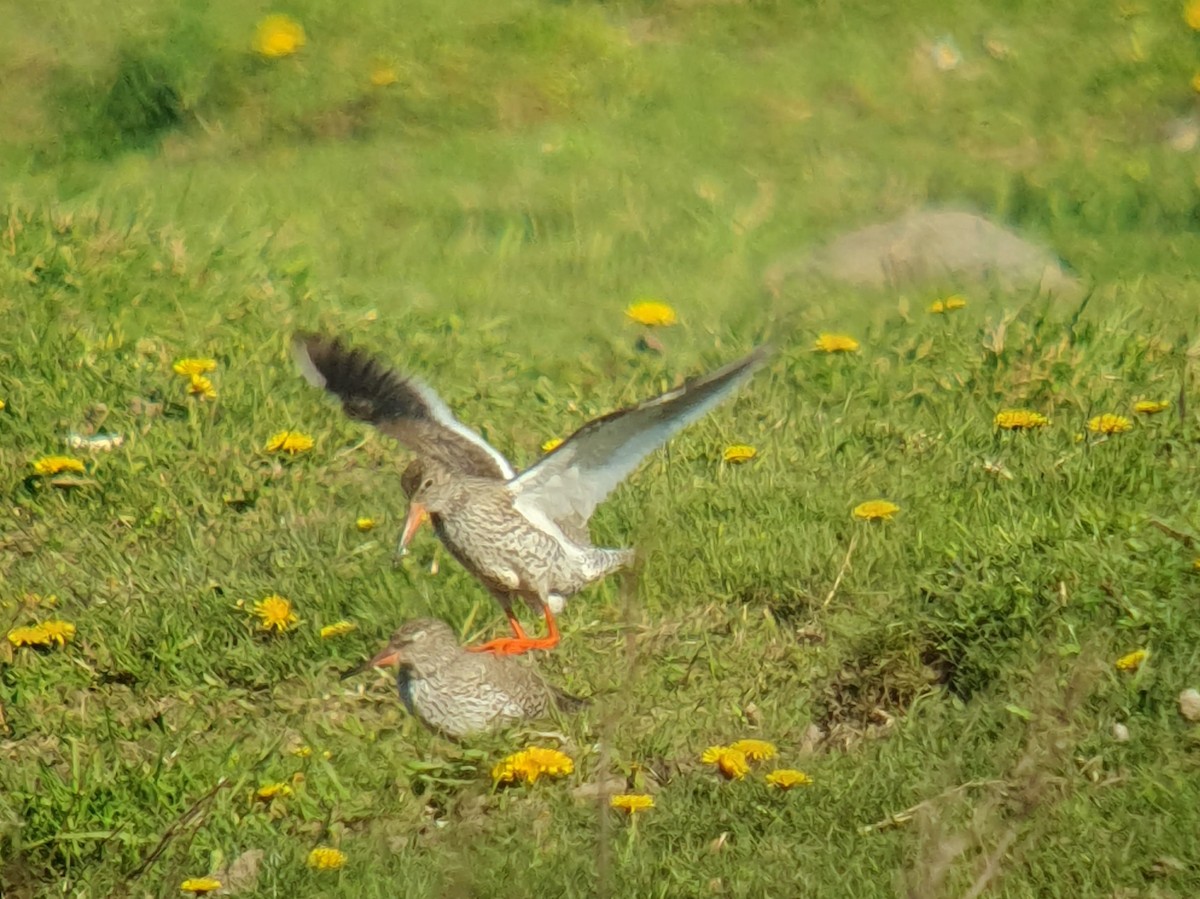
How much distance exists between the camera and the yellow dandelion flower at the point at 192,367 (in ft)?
20.4

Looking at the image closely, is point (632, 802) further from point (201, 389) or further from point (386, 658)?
point (201, 389)

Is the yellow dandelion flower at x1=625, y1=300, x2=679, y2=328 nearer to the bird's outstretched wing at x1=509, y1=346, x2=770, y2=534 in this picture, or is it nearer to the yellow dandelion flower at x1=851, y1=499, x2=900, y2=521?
the bird's outstretched wing at x1=509, y1=346, x2=770, y2=534

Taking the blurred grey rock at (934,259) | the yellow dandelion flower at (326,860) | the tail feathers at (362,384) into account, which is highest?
the tail feathers at (362,384)

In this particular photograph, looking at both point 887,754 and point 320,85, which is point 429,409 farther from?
point 320,85

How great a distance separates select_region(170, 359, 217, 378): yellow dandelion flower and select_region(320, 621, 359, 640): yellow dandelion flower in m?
1.79

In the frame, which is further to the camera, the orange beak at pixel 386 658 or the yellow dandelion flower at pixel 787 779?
the orange beak at pixel 386 658

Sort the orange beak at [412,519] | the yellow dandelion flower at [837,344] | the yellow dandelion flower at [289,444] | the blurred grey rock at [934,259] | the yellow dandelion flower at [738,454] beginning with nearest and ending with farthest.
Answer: the orange beak at [412,519], the yellow dandelion flower at [738,454], the yellow dandelion flower at [289,444], the yellow dandelion flower at [837,344], the blurred grey rock at [934,259]

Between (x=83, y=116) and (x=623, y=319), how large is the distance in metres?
3.88

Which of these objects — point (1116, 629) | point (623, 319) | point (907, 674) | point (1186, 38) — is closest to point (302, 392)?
point (623, 319)

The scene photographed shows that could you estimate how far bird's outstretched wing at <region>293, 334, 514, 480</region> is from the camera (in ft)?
16.7

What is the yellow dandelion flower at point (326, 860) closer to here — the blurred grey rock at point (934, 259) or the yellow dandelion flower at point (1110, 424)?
the yellow dandelion flower at point (1110, 424)

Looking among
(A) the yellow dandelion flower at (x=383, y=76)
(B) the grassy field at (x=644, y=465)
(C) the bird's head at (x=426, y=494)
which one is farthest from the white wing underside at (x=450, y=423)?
(A) the yellow dandelion flower at (x=383, y=76)

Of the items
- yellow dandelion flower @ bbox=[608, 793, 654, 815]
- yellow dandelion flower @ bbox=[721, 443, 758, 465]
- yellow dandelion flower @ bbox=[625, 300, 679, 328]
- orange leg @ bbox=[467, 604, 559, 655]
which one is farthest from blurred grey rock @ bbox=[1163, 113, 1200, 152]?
yellow dandelion flower @ bbox=[608, 793, 654, 815]

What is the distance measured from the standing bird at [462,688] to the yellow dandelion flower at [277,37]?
5.98 m
